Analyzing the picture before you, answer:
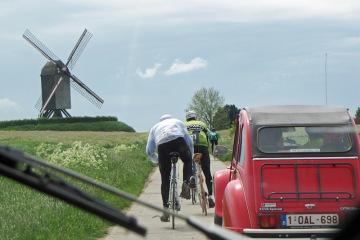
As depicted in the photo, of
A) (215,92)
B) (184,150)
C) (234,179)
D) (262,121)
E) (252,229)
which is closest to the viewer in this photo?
(252,229)

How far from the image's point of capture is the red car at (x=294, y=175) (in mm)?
8844

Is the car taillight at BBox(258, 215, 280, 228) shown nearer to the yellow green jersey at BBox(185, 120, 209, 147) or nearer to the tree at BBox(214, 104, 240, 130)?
the yellow green jersey at BBox(185, 120, 209, 147)

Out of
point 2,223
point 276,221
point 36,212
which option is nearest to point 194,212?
point 36,212

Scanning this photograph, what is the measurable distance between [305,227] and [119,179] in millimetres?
11448

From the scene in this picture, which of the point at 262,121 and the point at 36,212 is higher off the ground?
the point at 262,121

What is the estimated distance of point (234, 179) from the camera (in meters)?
10.2

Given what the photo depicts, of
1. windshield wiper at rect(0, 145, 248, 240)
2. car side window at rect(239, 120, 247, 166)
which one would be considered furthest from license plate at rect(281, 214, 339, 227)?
windshield wiper at rect(0, 145, 248, 240)

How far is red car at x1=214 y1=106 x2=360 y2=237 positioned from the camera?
8.84 m

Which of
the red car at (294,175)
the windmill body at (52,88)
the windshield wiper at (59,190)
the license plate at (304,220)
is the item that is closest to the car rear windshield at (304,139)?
the red car at (294,175)

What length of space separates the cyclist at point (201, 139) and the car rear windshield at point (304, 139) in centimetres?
512

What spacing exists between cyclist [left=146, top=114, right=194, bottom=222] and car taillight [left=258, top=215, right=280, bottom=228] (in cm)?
345

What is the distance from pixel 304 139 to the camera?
9398mm

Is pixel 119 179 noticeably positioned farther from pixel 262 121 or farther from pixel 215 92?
pixel 215 92

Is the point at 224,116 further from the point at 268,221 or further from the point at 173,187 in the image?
the point at 268,221
